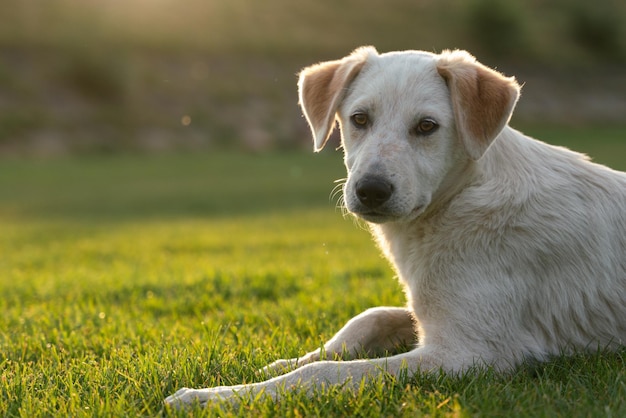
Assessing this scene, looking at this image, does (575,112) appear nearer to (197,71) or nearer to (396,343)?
(197,71)

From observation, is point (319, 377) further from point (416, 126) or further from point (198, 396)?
point (416, 126)

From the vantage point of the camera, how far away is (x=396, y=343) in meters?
4.38

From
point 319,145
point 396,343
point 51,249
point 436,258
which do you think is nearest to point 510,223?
point 436,258

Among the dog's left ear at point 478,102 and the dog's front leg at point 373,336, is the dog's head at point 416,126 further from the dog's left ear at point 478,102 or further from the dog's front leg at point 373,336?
the dog's front leg at point 373,336

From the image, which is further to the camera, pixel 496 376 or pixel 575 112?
pixel 575 112

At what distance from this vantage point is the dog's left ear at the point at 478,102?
4.03 metres

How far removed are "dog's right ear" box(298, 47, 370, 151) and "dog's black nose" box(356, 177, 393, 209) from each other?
2.65ft

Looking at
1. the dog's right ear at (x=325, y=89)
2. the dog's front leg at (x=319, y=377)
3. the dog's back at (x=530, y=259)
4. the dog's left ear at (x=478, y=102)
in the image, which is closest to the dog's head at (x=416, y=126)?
the dog's left ear at (x=478, y=102)

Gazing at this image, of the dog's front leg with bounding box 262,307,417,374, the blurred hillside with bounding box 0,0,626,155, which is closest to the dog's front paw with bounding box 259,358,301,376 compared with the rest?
the dog's front leg with bounding box 262,307,417,374

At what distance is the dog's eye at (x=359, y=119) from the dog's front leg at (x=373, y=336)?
1.16 metres

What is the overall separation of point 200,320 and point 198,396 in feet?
8.02

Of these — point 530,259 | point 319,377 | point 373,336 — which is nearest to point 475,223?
point 530,259

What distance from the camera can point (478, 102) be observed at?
4105 mm

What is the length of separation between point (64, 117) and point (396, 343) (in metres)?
38.0
